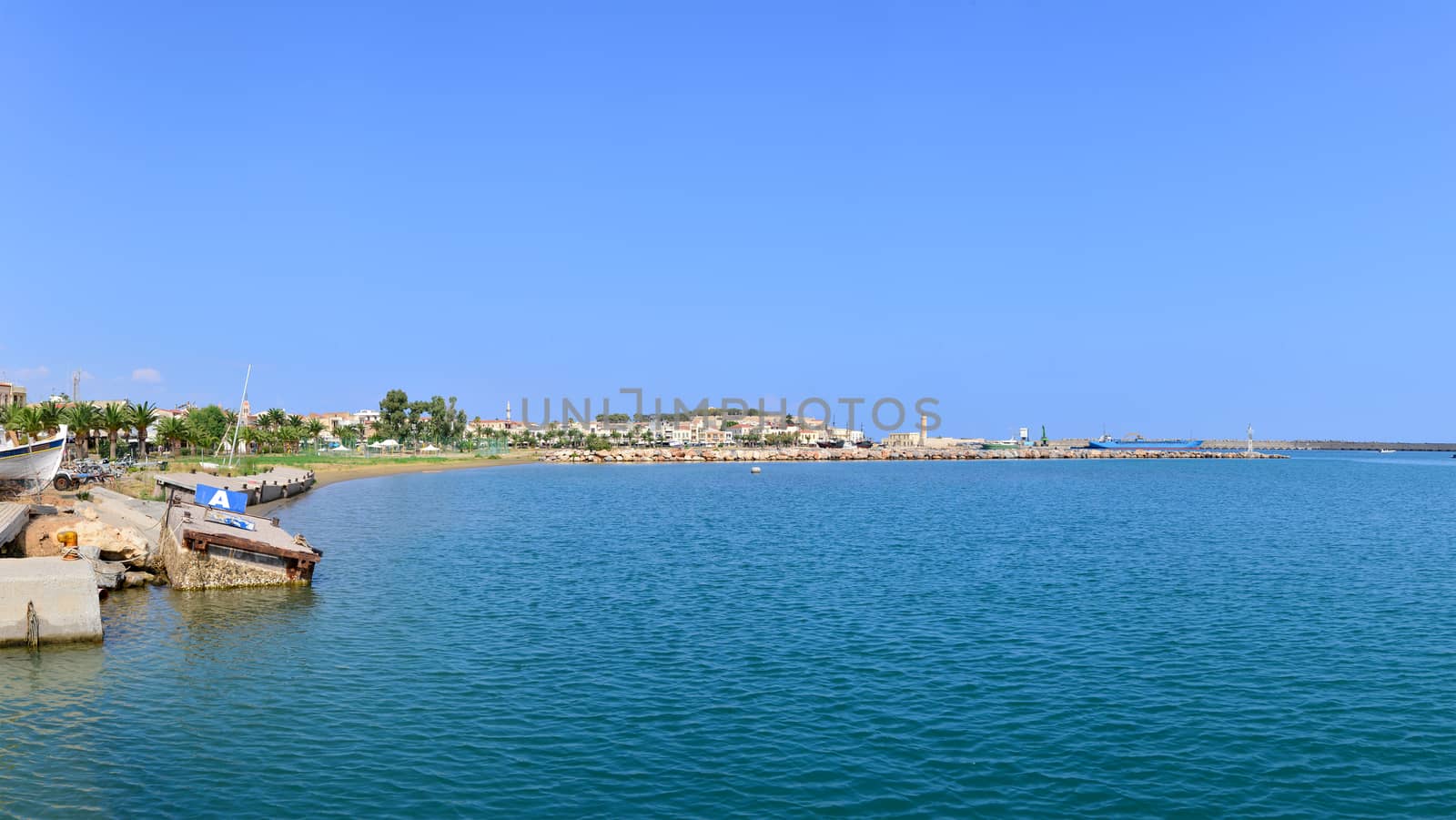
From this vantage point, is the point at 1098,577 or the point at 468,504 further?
the point at 468,504

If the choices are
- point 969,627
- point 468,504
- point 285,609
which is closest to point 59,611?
point 285,609

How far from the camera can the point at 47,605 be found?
25797 millimetres

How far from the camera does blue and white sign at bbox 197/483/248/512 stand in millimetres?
40219

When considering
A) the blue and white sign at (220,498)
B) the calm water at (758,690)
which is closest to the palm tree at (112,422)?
the calm water at (758,690)

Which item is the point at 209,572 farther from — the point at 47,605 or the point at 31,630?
the point at 31,630

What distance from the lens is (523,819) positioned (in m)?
15.4

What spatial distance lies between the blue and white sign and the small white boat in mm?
22703

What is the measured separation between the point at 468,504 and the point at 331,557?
132ft

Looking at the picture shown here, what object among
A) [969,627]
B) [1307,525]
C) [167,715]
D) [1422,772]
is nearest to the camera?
[1422,772]

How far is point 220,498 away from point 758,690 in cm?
2959

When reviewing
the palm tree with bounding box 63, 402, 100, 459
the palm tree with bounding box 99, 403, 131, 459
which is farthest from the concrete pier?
the palm tree with bounding box 99, 403, 131, 459

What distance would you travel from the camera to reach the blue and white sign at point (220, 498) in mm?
40219

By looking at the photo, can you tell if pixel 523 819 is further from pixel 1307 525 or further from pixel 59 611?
pixel 1307 525

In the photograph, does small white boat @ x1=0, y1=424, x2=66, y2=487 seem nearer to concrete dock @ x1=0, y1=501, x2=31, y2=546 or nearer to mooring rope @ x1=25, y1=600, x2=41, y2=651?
concrete dock @ x1=0, y1=501, x2=31, y2=546
